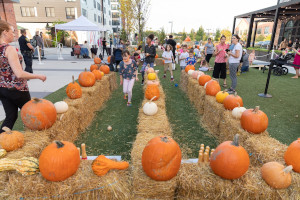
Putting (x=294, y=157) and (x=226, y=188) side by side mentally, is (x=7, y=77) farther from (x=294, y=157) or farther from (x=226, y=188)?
(x=294, y=157)

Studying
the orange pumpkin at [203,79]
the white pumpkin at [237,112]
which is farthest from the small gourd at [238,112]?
the orange pumpkin at [203,79]

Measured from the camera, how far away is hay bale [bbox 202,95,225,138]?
4.57 metres

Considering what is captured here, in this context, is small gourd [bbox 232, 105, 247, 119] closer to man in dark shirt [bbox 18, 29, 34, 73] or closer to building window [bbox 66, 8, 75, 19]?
man in dark shirt [bbox 18, 29, 34, 73]

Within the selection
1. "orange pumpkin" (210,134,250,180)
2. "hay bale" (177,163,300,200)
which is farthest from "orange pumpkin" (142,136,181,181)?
"orange pumpkin" (210,134,250,180)

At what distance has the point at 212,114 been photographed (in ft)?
16.1

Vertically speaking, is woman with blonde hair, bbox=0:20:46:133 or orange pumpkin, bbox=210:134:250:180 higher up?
woman with blonde hair, bbox=0:20:46:133

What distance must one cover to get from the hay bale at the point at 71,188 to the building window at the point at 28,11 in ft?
170

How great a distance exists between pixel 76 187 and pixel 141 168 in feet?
2.58

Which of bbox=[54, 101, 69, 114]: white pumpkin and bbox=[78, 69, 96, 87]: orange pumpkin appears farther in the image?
bbox=[78, 69, 96, 87]: orange pumpkin

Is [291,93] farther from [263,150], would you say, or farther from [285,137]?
[263,150]

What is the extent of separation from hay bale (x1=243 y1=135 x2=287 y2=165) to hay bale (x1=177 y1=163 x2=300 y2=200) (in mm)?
447

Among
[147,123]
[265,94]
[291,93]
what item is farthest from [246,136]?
[291,93]

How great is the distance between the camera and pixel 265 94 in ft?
25.2

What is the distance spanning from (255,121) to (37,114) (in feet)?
12.2
